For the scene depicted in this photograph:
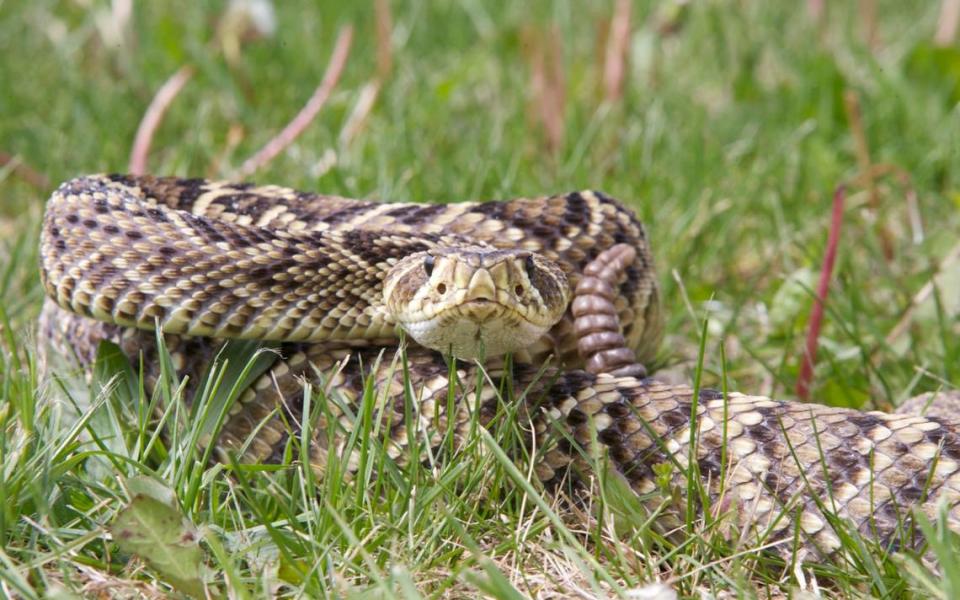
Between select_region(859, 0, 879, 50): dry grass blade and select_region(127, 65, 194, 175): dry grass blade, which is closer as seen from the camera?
select_region(127, 65, 194, 175): dry grass blade

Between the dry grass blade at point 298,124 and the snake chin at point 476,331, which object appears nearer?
the snake chin at point 476,331

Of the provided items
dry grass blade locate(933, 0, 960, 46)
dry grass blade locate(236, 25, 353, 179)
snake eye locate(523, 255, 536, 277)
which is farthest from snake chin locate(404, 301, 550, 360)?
dry grass blade locate(933, 0, 960, 46)

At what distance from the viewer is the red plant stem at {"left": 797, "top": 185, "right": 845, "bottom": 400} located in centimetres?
374

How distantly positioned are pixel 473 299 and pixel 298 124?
125 inches

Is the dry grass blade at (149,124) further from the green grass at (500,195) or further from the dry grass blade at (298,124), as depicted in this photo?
the dry grass blade at (298,124)

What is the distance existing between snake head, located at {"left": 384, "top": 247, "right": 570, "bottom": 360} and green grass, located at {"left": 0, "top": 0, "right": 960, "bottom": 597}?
0.31 metres

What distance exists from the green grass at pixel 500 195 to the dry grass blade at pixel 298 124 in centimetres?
8

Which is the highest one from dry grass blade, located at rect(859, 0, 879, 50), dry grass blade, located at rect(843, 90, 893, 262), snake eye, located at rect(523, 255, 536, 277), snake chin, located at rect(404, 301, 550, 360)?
snake eye, located at rect(523, 255, 536, 277)

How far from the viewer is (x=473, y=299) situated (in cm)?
284

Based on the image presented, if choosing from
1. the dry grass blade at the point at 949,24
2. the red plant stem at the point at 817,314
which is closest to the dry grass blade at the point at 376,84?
the red plant stem at the point at 817,314

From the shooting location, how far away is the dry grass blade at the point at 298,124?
5452 millimetres

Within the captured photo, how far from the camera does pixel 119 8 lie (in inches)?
261

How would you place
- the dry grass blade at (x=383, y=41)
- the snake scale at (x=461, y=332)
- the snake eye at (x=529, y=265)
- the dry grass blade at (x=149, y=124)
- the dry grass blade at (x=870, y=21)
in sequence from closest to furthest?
the snake scale at (x=461, y=332), the snake eye at (x=529, y=265), the dry grass blade at (x=149, y=124), the dry grass blade at (x=383, y=41), the dry grass blade at (x=870, y=21)

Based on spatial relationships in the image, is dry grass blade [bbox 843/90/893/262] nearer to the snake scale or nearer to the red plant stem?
the red plant stem
